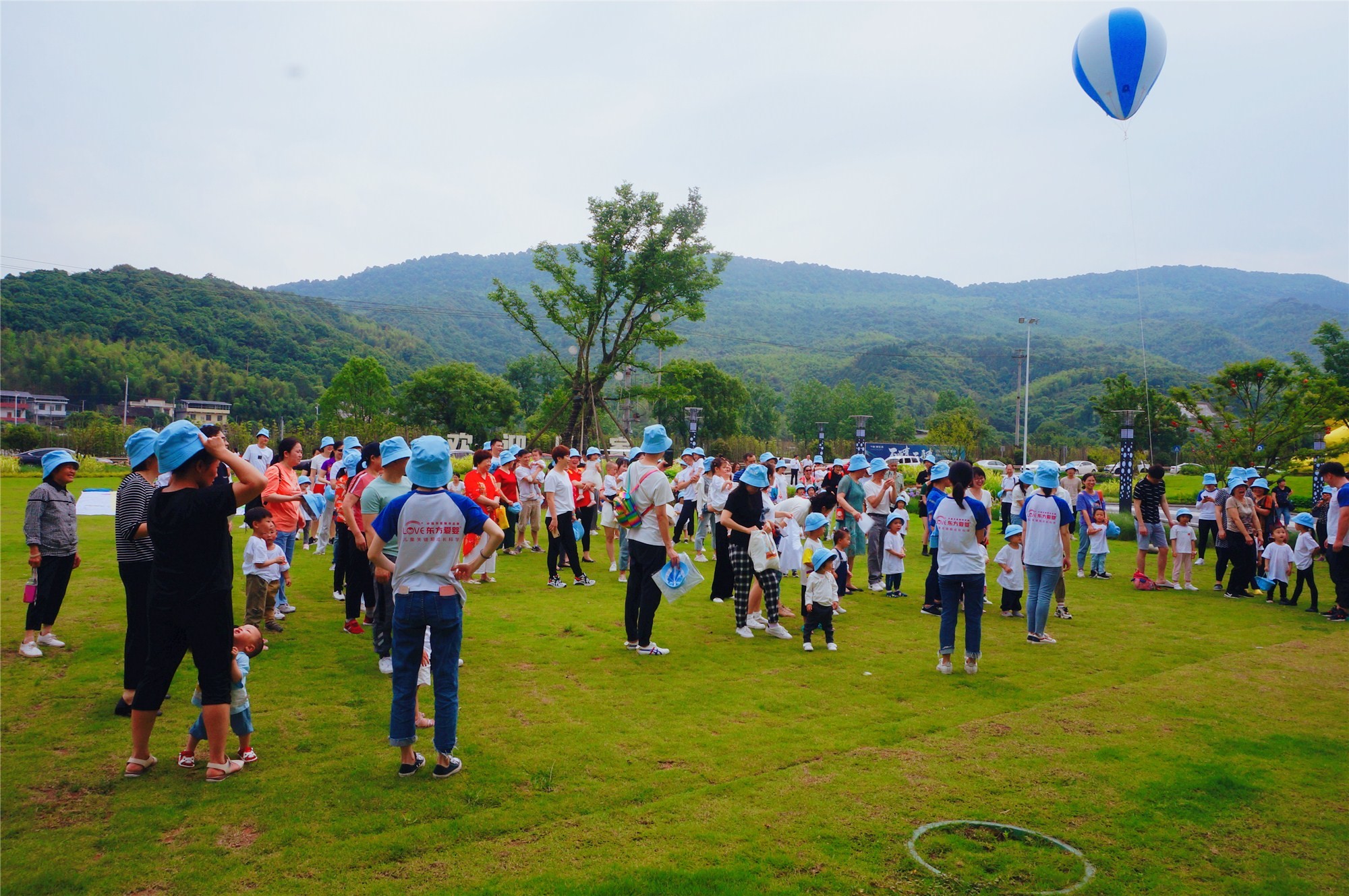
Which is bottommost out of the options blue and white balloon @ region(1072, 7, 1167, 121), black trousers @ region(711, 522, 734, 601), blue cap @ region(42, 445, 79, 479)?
black trousers @ region(711, 522, 734, 601)

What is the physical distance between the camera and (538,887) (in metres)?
3.35

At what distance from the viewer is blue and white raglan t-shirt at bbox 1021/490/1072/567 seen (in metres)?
7.94

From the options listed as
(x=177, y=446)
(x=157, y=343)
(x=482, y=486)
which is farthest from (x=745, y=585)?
(x=157, y=343)

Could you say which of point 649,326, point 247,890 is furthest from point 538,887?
point 649,326

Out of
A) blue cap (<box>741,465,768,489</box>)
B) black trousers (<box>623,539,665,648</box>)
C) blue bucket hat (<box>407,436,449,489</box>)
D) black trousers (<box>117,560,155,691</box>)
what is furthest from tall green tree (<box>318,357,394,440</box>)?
blue bucket hat (<box>407,436,449,489</box>)

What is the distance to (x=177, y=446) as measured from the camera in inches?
160

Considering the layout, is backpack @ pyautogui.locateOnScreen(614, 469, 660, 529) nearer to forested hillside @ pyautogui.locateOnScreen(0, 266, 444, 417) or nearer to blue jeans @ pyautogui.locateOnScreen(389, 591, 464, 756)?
blue jeans @ pyautogui.locateOnScreen(389, 591, 464, 756)

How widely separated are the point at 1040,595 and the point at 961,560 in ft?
6.47

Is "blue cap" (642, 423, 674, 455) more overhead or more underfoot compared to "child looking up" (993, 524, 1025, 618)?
more overhead

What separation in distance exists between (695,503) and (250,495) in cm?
1102

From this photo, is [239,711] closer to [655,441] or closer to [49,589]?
[49,589]

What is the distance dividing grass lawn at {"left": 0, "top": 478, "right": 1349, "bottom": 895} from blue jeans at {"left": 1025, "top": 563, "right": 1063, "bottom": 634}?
27 centimetres

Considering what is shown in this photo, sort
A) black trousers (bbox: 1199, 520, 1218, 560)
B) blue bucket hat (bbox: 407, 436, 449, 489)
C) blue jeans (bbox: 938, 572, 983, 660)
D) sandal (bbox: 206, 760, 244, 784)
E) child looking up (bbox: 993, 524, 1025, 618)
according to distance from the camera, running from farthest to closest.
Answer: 1. black trousers (bbox: 1199, 520, 1218, 560)
2. child looking up (bbox: 993, 524, 1025, 618)
3. blue jeans (bbox: 938, 572, 983, 660)
4. blue bucket hat (bbox: 407, 436, 449, 489)
5. sandal (bbox: 206, 760, 244, 784)

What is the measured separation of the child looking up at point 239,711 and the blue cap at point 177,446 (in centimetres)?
100
